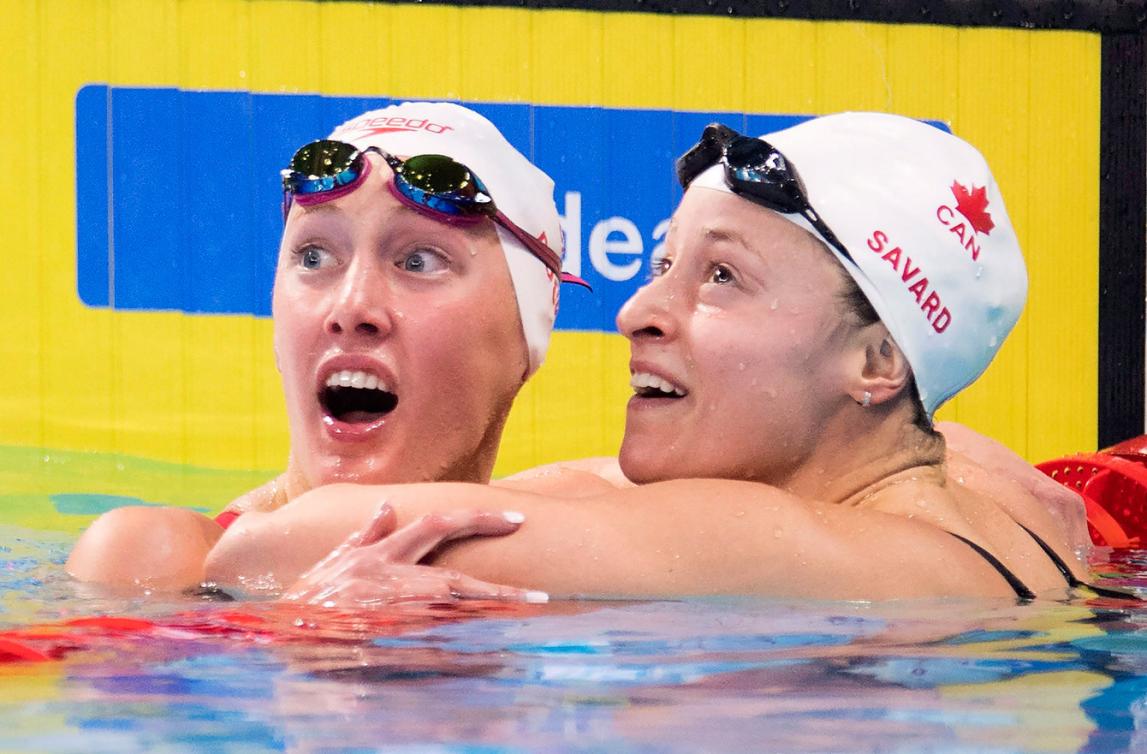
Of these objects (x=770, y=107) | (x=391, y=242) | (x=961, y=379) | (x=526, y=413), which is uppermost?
(x=770, y=107)

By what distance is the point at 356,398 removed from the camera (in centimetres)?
347

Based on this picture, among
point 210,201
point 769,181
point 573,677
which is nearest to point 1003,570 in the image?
point 769,181

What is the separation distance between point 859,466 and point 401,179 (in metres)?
1.16

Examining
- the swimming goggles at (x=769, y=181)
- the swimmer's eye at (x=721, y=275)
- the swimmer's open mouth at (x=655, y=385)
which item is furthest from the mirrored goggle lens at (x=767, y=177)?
the swimmer's open mouth at (x=655, y=385)

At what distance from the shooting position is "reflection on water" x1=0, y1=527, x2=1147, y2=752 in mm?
1825

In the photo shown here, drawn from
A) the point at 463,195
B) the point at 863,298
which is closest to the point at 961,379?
the point at 863,298

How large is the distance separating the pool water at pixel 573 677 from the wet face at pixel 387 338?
56 centimetres

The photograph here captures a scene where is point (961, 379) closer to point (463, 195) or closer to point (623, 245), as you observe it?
point (463, 195)

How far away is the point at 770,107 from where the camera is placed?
741 centimetres

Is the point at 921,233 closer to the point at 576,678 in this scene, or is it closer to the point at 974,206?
the point at 974,206

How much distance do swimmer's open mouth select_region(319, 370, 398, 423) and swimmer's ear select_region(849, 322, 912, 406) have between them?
3.25ft

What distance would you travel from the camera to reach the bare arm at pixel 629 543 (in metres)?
2.73

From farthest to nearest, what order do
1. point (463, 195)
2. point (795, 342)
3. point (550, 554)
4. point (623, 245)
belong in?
1. point (623, 245)
2. point (463, 195)
3. point (795, 342)
4. point (550, 554)

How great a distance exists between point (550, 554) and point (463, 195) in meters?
1.01
